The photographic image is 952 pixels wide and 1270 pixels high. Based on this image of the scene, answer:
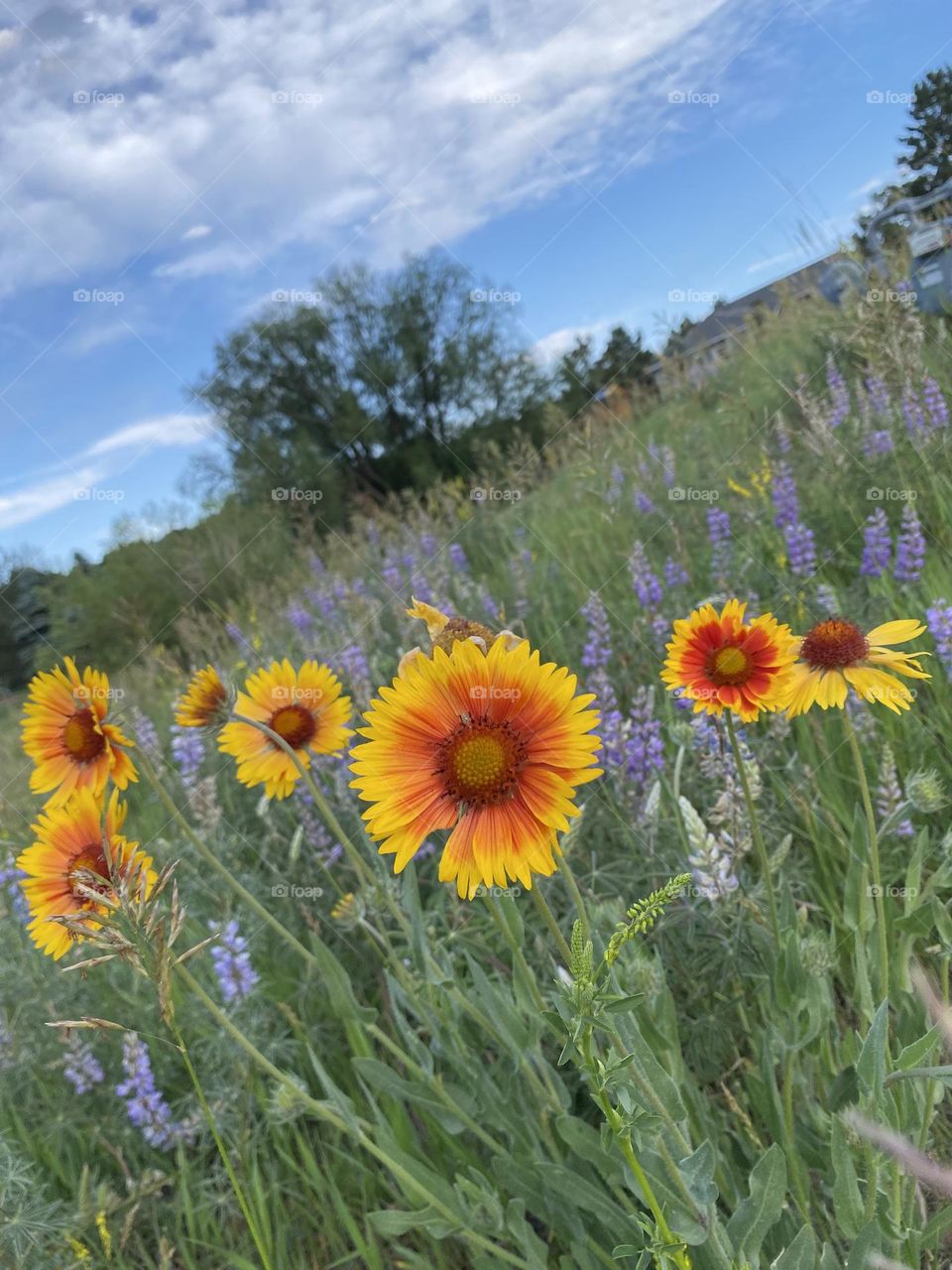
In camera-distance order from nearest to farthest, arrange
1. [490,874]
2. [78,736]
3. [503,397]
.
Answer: [490,874] → [78,736] → [503,397]

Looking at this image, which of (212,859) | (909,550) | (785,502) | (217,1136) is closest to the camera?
(217,1136)

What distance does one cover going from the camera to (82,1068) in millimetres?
2170

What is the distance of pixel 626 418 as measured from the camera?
851 cm

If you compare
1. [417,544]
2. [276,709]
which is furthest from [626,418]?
[276,709]

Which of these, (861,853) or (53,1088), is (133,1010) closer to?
(53,1088)

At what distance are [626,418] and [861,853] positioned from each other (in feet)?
24.9

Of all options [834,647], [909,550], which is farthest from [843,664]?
[909,550]

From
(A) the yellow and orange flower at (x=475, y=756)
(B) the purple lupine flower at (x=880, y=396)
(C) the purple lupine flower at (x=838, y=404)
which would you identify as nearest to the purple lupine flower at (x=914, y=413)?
(B) the purple lupine flower at (x=880, y=396)

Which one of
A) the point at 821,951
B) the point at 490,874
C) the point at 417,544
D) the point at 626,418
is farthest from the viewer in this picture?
the point at 626,418

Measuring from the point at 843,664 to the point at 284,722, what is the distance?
44.0 inches

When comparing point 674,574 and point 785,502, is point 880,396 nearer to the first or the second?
point 785,502

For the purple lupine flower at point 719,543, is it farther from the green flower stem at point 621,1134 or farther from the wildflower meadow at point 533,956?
the green flower stem at point 621,1134

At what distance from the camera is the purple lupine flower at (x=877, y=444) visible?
11.0 ft

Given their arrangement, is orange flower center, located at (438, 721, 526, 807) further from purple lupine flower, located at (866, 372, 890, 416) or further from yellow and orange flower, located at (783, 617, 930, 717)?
purple lupine flower, located at (866, 372, 890, 416)
